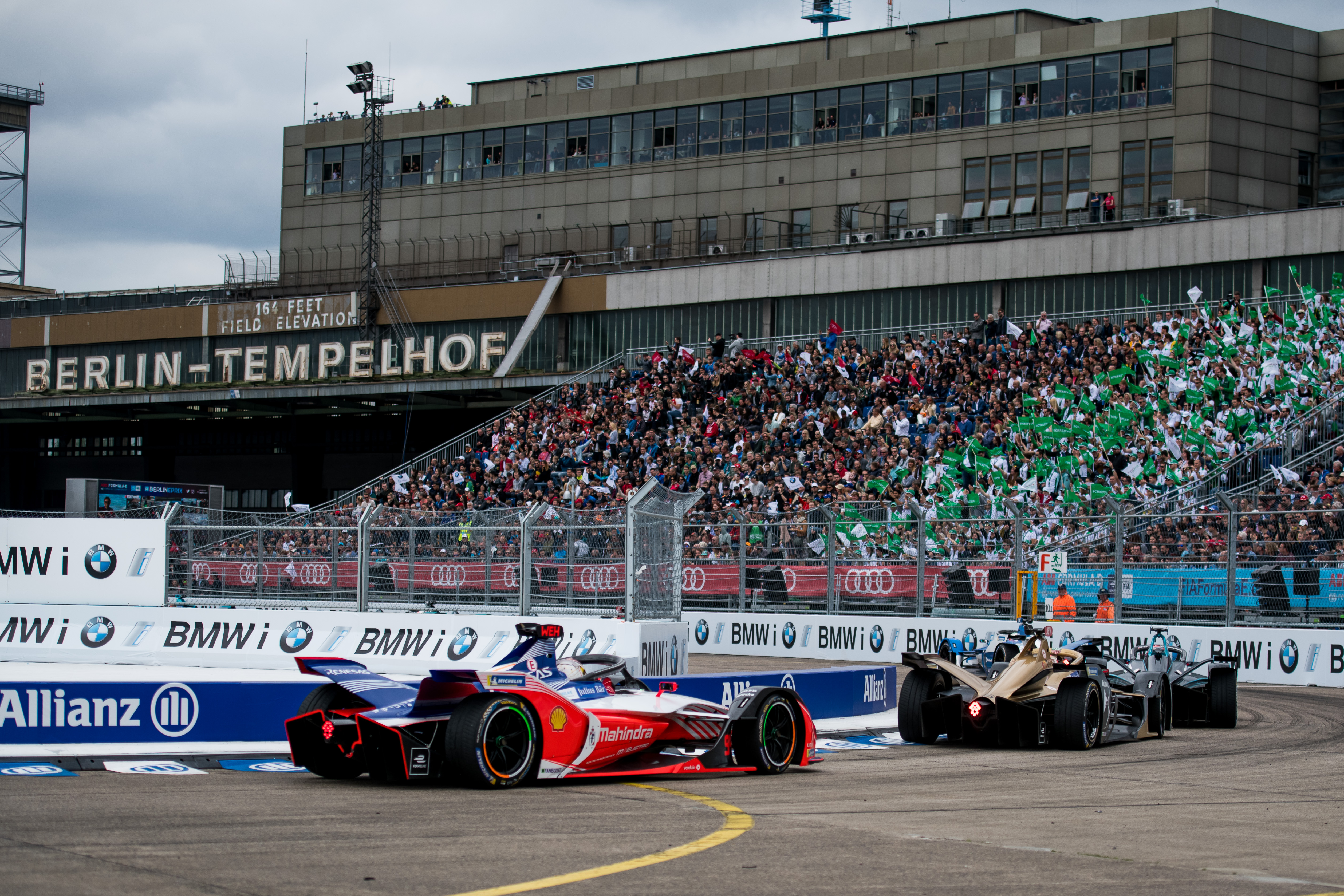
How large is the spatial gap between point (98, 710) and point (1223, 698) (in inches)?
441

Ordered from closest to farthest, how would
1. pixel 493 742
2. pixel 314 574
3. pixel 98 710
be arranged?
pixel 493 742, pixel 98 710, pixel 314 574

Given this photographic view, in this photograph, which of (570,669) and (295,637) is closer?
(570,669)

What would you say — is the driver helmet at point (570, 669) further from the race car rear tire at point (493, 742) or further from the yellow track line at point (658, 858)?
the yellow track line at point (658, 858)

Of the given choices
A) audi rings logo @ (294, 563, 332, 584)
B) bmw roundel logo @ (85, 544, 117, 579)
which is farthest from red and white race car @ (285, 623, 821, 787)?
bmw roundel logo @ (85, 544, 117, 579)

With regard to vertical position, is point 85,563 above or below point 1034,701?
above

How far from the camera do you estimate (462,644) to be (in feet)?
70.5

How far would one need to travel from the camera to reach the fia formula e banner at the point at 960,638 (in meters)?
22.1

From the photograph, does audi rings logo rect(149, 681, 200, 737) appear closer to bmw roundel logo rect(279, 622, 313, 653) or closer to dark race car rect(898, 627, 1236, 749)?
dark race car rect(898, 627, 1236, 749)

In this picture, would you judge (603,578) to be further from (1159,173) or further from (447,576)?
(1159,173)

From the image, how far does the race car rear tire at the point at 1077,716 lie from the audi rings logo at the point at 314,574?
12376 millimetres

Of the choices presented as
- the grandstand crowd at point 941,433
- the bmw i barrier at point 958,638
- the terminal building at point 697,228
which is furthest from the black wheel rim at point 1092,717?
the terminal building at point 697,228

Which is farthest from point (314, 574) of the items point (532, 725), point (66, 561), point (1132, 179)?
point (1132, 179)

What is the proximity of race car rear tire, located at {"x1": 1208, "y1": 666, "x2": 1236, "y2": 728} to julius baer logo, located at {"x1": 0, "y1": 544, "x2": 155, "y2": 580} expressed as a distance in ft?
52.5

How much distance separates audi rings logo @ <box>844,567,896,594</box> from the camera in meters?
26.2
